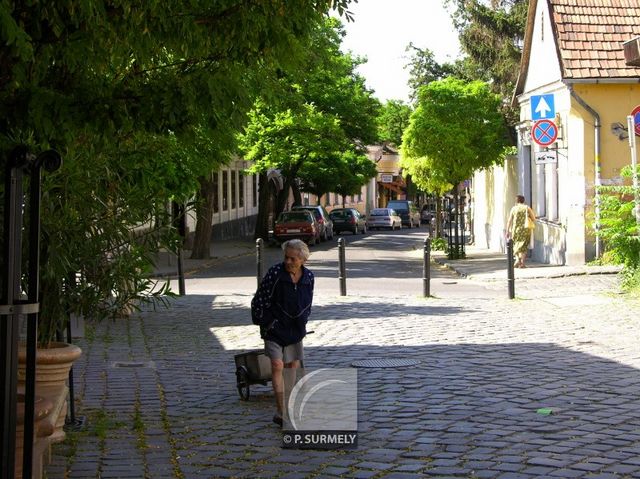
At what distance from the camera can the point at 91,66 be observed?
647cm

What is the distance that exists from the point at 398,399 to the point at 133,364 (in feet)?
11.8

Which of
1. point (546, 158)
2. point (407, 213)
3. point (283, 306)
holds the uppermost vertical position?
point (407, 213)

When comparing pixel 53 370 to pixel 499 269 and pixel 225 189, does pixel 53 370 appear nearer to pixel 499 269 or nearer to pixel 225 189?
pixel 499 269

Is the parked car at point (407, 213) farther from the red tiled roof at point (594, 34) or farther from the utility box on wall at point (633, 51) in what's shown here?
the utility box on wall at point (633, 51)

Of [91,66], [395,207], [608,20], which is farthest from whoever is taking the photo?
[395,207]

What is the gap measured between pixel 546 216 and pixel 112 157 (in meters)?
22.4

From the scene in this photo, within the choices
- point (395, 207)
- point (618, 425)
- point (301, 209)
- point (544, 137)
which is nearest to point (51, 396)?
point (618, 425)

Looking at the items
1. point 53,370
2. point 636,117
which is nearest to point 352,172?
point 636,117

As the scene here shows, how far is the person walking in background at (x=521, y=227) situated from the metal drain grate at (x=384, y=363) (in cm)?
1524

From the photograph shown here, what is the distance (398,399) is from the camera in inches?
365

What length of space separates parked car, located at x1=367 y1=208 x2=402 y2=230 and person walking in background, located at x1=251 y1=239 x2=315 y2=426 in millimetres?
63167

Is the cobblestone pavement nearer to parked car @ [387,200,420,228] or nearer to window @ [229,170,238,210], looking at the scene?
window @ [229,170,238,210]

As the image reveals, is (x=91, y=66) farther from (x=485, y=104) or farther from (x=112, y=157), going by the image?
(x=485, y=104)

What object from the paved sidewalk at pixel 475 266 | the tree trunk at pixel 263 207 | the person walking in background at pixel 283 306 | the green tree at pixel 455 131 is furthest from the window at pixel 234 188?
the person walking in background at pixel 283 306
